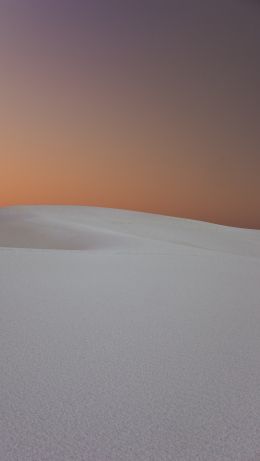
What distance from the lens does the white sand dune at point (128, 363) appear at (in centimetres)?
143

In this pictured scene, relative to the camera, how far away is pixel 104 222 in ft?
40.9

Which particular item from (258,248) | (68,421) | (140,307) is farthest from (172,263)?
(258,248)

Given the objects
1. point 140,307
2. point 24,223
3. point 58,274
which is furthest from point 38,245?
point 140,307

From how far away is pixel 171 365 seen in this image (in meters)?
2.07

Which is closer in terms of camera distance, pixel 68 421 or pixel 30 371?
pixel 68 421

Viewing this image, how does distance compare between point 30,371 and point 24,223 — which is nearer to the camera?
point 30,371

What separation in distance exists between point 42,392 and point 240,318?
1528 millimetres

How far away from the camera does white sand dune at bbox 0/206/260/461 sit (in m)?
1.43

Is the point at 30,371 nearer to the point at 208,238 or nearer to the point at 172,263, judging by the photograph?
the point at 172,263

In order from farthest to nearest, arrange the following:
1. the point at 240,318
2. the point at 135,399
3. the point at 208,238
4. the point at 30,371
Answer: the point at 208,238 < the point at 240,318 < the point at 30,371 < the point at 135,399

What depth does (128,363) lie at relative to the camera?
2.07 metres

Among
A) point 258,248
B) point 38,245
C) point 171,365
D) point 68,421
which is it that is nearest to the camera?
point 68,421

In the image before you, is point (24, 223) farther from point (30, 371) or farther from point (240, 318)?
point (30, 371)

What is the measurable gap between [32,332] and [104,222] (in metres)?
10.0
